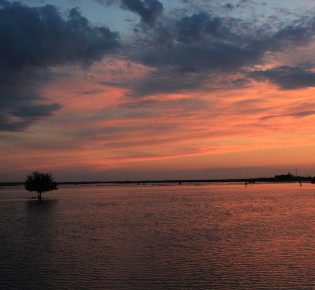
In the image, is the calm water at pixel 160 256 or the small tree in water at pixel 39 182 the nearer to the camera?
the calm water at pixel 160 256

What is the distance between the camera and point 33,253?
31.8 meters

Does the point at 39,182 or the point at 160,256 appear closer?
the point at 160,256

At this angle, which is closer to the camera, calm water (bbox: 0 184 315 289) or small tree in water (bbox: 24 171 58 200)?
calm water (bbox: 0 184 315 289)

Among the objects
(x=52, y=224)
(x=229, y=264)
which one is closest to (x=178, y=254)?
(x=229, y=264)

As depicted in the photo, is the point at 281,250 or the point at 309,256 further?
the point at 281,250

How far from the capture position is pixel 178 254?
30203 mm

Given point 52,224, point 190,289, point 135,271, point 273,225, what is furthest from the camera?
point 52,224

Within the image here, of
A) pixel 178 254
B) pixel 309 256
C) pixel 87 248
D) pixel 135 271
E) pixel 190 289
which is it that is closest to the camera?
pixel 190 289

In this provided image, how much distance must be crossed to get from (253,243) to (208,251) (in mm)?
5425

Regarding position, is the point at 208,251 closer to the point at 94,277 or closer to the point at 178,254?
the point at 178,254

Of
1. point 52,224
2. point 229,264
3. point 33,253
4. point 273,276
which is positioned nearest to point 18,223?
point 52,224

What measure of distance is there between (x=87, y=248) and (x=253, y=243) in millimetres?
14593

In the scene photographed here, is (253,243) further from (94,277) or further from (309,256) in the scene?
(94,277)

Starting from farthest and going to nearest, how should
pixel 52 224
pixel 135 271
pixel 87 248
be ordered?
pixel 52 224, pixel 87 248, pixel 135 271
